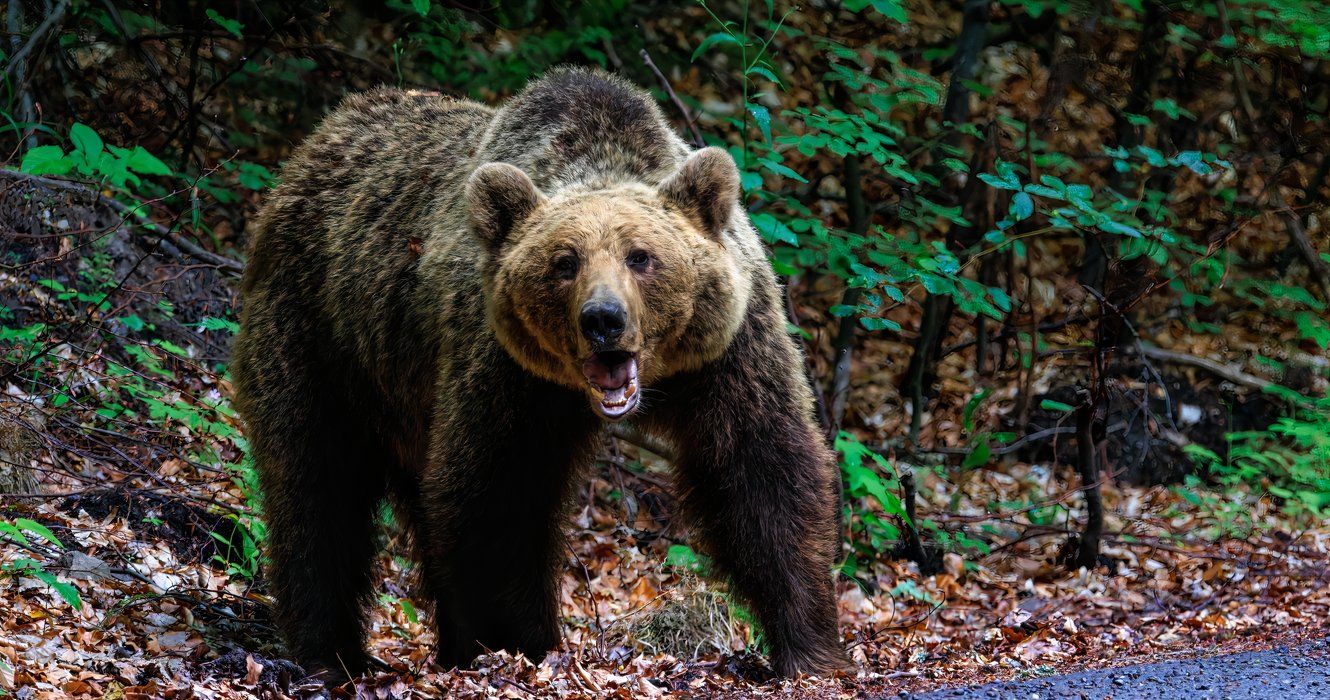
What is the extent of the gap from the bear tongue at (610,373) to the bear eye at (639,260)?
327mm

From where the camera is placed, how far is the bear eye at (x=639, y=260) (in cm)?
432

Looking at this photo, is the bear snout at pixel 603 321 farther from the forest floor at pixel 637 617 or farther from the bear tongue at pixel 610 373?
the forest floor at pixel 637 617

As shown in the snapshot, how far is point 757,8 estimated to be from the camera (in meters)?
10.2

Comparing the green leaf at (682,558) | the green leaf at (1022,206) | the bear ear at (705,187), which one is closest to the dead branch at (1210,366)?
the green leaf at (1022,206)

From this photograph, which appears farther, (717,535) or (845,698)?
(717,535)

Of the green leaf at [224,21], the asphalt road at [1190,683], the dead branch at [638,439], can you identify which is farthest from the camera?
the green leaf at [224,21]

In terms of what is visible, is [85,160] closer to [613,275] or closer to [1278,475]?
[613,275]

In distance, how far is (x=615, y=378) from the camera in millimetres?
4285

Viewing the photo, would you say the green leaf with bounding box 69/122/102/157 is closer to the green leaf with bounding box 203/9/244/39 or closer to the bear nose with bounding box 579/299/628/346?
the green leaf with bounding box 203/9/244/39

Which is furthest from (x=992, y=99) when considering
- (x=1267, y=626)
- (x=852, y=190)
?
(x=1267, y=626)

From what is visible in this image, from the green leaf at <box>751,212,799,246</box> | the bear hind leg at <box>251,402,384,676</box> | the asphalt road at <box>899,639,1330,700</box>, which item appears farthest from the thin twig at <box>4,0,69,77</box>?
the asphalt road at <box>899,639,1330,700</box>

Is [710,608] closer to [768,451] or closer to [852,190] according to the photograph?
[768,451]

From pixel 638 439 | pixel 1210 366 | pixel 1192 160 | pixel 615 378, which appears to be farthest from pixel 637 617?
pixel 1210 366

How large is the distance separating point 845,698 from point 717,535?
858 millimetres
